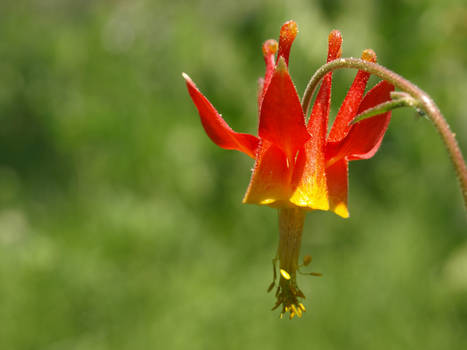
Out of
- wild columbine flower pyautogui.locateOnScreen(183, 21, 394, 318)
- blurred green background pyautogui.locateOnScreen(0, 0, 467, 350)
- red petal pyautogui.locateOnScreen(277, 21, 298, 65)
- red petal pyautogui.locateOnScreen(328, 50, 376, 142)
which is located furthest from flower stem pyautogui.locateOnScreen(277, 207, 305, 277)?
blurred green background pyautogui.locateOnScreen(0, 0, 467, 350)

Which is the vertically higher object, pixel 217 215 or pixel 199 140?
pixel 199 140

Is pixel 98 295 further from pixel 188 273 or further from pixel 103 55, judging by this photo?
pixel 103 55

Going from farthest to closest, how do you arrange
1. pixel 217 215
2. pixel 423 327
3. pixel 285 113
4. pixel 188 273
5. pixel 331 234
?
pixel 217 215, pixel 331 234, pixel 188 273, pixel 423 327, pixel 285 113

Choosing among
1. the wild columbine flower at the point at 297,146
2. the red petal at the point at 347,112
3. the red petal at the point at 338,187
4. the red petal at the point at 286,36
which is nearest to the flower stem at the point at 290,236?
the wild columbine flower at the point at 297,146

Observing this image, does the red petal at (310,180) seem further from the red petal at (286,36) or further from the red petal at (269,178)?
the red petal at (286,36)

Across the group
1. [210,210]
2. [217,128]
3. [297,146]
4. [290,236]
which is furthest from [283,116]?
[210,210]

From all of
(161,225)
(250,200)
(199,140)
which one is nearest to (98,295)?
(161,225)

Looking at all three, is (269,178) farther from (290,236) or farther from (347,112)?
(347,112)
